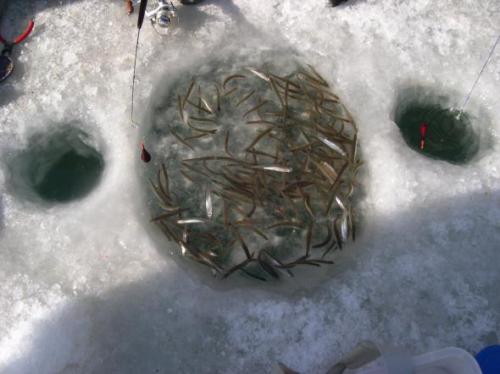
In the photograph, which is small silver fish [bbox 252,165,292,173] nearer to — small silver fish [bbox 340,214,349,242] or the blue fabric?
small silver fish [bbox 340,214,349,242]

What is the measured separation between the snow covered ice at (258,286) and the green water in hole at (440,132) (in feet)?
0.42

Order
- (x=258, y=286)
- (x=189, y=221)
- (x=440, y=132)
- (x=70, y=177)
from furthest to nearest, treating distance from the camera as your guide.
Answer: (x=440, y=132) → (x=70, y=177) → (x=189, y=221) → (x=258, y=286)

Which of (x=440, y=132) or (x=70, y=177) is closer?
(x=70, y=177)

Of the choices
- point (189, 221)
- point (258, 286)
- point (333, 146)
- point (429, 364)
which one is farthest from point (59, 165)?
point (429, 364)

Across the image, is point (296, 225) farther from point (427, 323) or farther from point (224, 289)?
point (427, 323)

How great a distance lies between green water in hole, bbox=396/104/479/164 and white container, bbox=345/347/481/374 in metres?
1.77

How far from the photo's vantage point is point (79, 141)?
396 cm

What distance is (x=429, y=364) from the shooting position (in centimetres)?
281

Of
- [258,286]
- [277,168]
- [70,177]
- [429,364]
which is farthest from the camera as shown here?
[70,177]

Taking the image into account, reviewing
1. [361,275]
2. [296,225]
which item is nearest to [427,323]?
[361,275]

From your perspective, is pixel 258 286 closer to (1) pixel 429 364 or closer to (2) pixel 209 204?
(2) pixel 209 204

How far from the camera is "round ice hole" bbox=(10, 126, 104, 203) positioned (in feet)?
12.6

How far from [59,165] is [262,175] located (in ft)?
5.83

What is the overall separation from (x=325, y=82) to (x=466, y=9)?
60.4 inches
